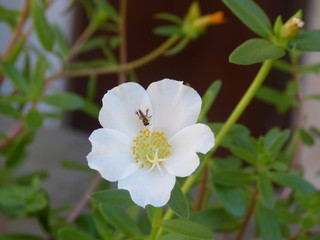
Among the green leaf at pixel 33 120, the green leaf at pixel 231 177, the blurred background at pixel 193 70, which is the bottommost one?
the blurred background at pixel 193 70

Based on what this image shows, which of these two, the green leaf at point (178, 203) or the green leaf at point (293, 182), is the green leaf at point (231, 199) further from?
the green leaf at point (178, 203)

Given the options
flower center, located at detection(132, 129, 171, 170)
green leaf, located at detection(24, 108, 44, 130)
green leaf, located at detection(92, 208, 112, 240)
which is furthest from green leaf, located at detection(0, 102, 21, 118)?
flower center, located at detection(132, 129, 171, 170)

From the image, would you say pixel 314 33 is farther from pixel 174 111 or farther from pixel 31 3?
pixel 31 3

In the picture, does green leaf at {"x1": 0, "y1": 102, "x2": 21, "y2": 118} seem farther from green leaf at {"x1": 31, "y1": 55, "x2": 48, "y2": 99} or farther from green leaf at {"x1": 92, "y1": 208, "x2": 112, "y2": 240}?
green leaf at {"x1": 92, "y1": 208, "x2": 112, "y2": 240}

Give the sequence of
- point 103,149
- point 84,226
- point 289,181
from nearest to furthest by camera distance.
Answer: point 103,149 < point 289,181 < point 84,226

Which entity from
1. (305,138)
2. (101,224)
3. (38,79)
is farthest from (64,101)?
(305,138)

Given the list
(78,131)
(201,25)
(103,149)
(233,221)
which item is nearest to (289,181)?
(233,221)

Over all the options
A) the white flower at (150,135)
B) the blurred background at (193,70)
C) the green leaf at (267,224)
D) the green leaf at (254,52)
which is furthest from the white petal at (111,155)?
the blurred background at (193,70)
